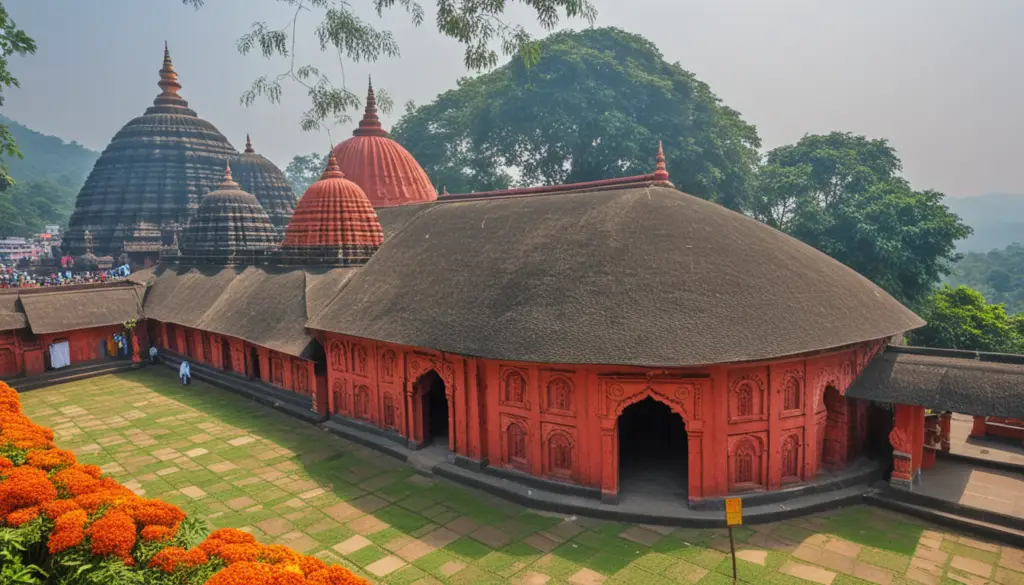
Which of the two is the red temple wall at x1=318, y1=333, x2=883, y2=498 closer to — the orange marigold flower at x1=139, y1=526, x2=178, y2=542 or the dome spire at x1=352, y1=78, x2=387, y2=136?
the orange marigold flower at x1=139, y1=526, x2=178, y2=542

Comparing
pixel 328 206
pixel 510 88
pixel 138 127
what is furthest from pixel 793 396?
Result: pixel 138 127

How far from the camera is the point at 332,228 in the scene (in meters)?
18.2

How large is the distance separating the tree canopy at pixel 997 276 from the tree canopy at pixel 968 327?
41787mm

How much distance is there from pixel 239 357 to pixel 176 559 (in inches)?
608

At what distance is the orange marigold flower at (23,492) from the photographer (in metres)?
5.96

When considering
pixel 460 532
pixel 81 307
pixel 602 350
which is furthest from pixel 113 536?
pixel 81 307

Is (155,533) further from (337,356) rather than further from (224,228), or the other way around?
(224,228)

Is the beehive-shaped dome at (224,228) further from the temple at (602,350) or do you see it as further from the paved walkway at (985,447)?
the paved walkway at (985,447)

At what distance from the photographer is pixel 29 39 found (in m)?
10.5

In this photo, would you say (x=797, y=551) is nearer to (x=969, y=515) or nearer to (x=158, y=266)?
(x=969, y=515)

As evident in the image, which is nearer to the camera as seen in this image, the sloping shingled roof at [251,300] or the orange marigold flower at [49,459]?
the orange marigold flower at [49,459]

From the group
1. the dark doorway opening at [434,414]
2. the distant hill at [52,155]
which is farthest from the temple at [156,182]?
the distant hill at [52,155]

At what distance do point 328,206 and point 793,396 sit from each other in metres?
14.3

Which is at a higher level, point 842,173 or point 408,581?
point 842,173
